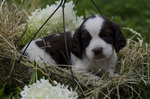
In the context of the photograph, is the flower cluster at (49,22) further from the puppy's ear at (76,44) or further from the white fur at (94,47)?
the white fur at (94,47)

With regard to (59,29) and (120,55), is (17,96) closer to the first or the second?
(59,29)

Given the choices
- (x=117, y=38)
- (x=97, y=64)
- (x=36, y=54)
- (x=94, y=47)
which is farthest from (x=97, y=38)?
(x=36, y=54)

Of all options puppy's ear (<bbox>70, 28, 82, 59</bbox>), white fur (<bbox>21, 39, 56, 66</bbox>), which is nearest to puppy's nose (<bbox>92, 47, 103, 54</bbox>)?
puppy's ear (<bbox>70, 28, 82, 59</bbox>)

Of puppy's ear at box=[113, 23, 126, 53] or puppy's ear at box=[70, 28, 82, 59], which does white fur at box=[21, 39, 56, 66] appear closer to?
puppy's ear at box=[70, 28, 82, 59]

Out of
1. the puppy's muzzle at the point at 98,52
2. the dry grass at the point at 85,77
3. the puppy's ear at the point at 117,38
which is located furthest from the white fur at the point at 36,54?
the puppy's ear at the point at 117,38

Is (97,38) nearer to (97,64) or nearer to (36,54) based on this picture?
(97,64)

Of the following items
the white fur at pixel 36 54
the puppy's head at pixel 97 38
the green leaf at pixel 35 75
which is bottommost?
the green leaf at pixel 35 75

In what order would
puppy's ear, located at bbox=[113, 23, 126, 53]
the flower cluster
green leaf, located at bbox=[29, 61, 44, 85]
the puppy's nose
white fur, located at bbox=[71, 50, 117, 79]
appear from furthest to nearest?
the flower cluster
white fur, located at bbox=[71, 50, 117, 79]
puppy's ear, located at bbox=[113, 23, 126, 53]
the puppy's nose
green leaf, located at bbox=[29, 61, 44, 85]
